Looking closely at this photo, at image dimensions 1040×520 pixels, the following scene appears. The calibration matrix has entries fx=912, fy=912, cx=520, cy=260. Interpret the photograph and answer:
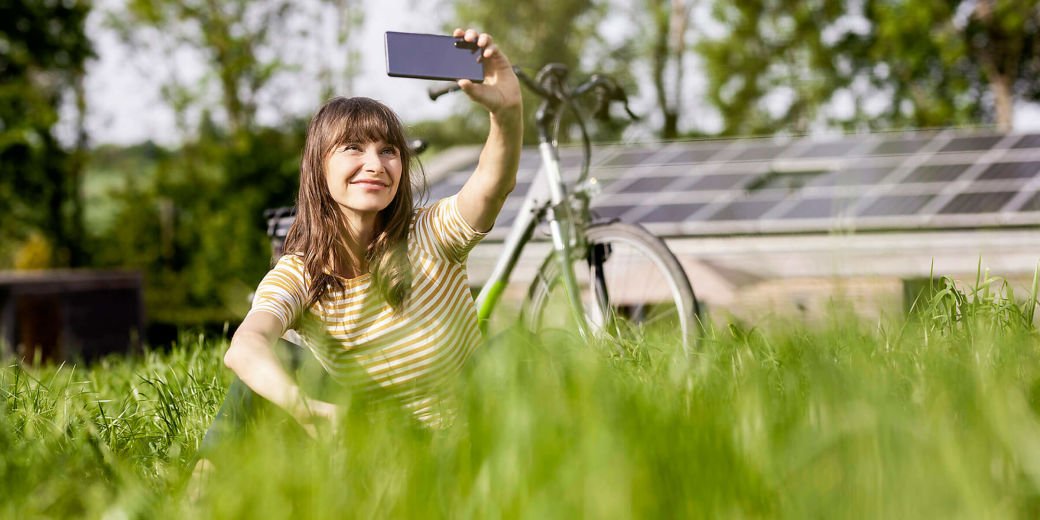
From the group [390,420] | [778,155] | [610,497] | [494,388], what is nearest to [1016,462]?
[610,497]

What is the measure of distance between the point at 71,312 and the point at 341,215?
32.0 feet

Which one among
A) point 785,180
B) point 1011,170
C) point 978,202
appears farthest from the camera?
point 785,180

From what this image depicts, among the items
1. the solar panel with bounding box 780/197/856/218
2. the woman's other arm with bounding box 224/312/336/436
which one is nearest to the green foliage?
the solar panel with bounding box 780/197/856/218

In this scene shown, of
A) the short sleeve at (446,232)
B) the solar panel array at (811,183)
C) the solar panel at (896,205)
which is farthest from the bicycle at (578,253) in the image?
the solar panel at (896,205)

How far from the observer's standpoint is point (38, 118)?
49.0ft

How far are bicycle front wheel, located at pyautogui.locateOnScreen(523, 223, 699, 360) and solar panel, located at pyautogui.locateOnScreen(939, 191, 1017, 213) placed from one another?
5.31 m

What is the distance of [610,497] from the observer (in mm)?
1035

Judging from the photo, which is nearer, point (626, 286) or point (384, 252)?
point (384, 252)

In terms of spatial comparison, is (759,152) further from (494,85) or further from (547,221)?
(494,85)

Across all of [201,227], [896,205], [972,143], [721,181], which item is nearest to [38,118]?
[201,227]

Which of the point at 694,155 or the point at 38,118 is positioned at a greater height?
the point at 38,118

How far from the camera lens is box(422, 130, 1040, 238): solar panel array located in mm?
7715

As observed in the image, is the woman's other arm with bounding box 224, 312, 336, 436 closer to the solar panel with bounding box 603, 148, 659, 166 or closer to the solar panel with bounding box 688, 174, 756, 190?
the solar panel with bounding box 688, 174, 756, 190

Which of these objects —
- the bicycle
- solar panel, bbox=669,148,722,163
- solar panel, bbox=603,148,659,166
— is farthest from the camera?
solar panel, bbox=603,148,659,166
